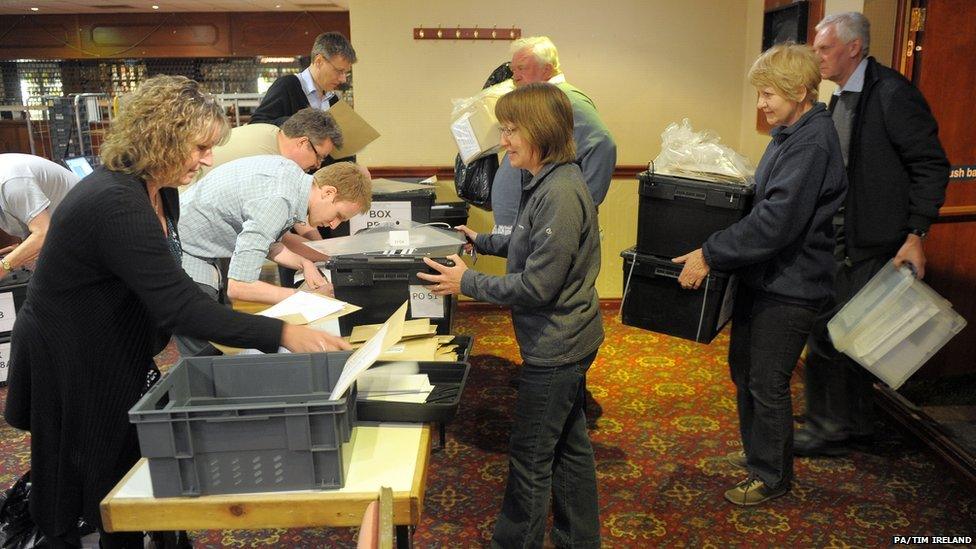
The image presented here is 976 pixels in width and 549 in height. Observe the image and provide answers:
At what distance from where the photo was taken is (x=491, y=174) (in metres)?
3.82

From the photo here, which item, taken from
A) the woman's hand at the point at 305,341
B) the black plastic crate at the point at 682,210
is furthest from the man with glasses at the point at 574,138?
the woman's hand at the point at 305,341

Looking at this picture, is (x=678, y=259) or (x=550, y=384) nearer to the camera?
(x=550, y=384)

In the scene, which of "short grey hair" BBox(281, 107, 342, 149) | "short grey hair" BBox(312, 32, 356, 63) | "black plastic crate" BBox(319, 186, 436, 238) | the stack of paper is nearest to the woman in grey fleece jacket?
the stack of paper

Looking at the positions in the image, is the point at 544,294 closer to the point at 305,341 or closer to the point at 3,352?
the point at 305,341

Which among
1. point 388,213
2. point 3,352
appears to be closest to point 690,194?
point 388,213

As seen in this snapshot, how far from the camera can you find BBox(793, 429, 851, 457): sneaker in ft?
10.3

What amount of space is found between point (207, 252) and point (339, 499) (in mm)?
1499

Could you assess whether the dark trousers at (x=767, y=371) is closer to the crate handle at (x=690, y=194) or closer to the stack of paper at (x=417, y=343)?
the crate handle at (x=690, y=194)

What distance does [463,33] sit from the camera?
4820mm

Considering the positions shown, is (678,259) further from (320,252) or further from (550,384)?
(320,252)

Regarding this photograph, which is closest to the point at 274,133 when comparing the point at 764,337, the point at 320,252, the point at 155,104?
the point at 320,252

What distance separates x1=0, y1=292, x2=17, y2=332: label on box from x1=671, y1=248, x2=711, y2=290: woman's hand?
3249 millimetres

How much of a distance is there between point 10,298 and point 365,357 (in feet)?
10.5

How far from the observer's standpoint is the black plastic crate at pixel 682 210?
8.56 ft
